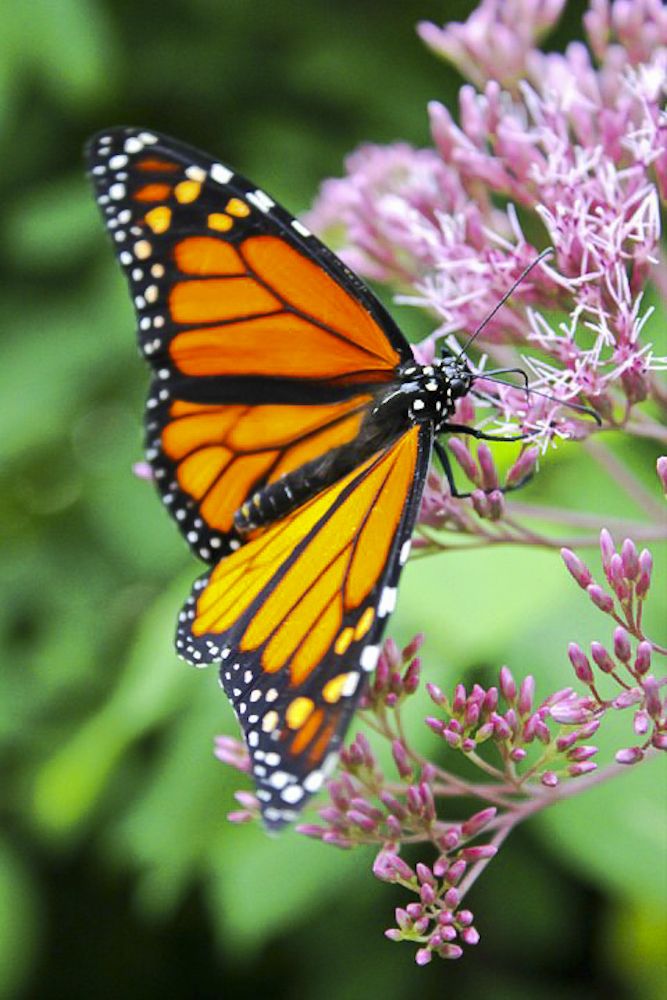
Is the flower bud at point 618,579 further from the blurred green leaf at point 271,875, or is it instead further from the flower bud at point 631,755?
the blurred green leaf at point 271,875

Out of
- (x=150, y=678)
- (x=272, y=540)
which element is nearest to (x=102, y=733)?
(x=150, y=678)

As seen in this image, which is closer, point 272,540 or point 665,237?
point 272,540

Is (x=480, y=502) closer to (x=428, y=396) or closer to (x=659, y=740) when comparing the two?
(x=428, y=396)

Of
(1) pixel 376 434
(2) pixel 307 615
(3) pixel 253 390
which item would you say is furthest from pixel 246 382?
(2) pixel 307 615

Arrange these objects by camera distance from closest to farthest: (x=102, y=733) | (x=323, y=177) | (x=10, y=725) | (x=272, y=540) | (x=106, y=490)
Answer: (x=272, y=540)
(x=102, y=733)
(x=10, y=725)
(x=106, y=490)
(x=323, y=177)

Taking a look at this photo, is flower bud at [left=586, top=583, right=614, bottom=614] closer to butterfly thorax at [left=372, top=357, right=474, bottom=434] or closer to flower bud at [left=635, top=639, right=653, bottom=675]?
flower bud at [left=635, top=639, right=653, bottom=675]

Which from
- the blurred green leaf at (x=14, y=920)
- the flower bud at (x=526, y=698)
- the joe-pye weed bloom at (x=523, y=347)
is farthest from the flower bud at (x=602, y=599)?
the blurred green leaf at (x=14, y=920)

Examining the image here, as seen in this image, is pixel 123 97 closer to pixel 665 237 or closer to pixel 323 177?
pixel 323 177
